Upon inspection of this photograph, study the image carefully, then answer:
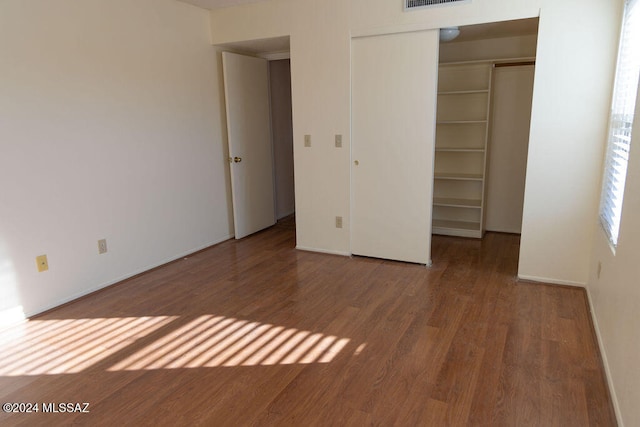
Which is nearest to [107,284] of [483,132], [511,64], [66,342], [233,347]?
[66,342]

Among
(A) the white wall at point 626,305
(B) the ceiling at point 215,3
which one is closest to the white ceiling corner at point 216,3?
(B) the ceiling at point 215,3

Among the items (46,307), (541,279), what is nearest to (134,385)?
(46,307)

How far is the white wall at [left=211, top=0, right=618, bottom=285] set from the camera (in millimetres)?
3064

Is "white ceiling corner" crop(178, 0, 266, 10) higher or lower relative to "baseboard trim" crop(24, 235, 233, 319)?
higher

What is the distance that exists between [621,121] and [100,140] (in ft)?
12.3

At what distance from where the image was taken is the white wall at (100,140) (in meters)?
2.92

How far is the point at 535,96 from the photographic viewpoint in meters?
Result: 3.24

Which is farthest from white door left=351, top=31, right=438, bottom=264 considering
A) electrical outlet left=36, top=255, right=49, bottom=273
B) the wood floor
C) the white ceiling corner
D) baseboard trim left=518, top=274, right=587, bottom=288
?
electrical outlet left=36, top=255, right=49, bottom=273

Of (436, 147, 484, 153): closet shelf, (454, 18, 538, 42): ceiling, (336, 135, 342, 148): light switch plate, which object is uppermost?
(454, 18, 538, 42): ceiling

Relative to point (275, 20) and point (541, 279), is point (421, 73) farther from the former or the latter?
point (541, 279)

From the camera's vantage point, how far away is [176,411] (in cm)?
204

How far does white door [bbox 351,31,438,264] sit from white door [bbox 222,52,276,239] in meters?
1.46

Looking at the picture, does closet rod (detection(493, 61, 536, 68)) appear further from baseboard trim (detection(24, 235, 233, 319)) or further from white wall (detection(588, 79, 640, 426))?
baseboard trim (detection(24, 235, 233, 319))

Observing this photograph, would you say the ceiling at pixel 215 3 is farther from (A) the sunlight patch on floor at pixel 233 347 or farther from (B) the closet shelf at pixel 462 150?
(A) the sunlight patch on floor at pixel 233 347
